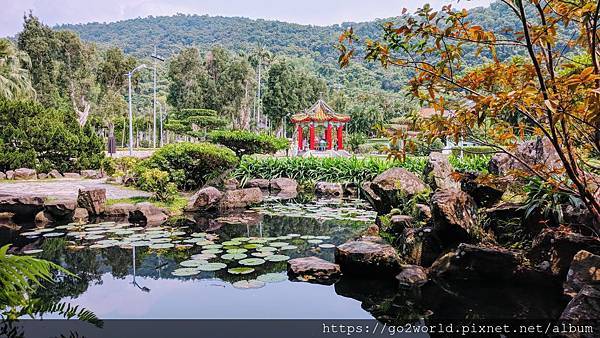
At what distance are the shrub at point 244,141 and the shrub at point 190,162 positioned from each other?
82.5 inches

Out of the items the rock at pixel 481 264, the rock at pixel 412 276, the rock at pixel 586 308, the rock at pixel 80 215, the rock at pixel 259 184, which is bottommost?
the rock at pixel 259 184

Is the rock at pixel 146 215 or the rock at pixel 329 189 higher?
the rock at pixel 146 215

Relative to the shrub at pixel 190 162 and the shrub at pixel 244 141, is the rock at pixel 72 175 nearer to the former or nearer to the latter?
the shrub at pixel 190 162

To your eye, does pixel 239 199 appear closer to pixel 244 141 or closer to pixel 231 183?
pixel 231 183

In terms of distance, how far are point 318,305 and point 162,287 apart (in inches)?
61.4

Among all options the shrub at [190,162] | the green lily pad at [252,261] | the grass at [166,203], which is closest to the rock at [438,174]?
the green lily pad at [252,261]

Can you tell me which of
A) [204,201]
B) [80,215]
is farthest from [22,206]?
[204,201]

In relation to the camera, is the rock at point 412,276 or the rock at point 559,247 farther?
the rock at point 412,276

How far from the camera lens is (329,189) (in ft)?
41.1

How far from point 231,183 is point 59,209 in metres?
5.53

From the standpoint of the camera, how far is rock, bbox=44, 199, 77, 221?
309 inches

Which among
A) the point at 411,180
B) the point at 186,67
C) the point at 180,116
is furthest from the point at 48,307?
the point at 186,67

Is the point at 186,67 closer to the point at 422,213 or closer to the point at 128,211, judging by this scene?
the point at 128,211

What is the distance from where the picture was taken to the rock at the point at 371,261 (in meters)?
4.71
